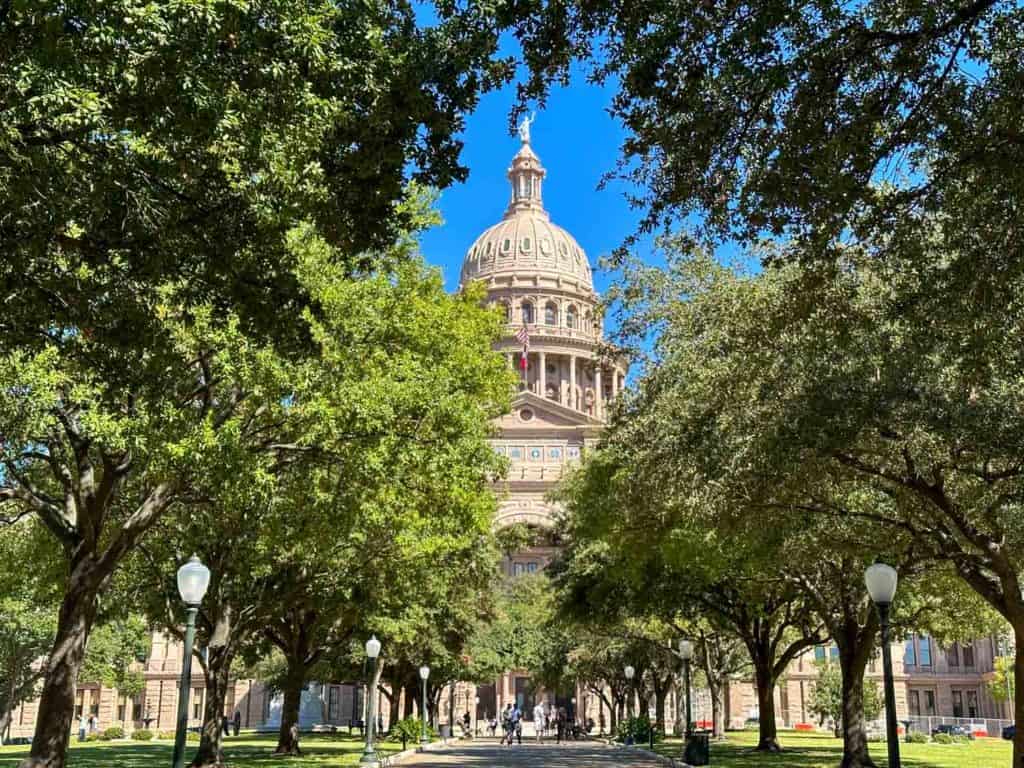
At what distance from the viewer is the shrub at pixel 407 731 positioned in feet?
122

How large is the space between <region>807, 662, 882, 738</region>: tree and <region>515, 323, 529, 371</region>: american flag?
153 feet

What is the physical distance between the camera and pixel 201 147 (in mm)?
8797

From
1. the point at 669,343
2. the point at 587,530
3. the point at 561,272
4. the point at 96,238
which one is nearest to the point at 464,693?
the point at 561,272

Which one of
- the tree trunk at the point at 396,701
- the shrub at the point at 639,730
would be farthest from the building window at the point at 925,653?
the tree trunk at the point at 396,701

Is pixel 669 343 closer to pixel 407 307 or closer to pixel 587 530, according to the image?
pixel 407 307

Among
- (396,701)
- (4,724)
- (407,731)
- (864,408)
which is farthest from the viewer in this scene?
(4,724)

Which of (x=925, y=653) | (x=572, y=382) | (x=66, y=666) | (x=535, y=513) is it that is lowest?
(x=66, y=666)

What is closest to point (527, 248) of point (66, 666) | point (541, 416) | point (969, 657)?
point (541, 416)

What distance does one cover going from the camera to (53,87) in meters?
7.07

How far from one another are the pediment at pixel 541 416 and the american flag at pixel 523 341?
690 cm

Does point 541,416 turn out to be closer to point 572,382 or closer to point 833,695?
point 572,382

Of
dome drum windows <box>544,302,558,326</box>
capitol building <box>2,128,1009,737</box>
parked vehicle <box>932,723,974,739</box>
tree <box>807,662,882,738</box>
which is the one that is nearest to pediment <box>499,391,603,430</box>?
capitol building <box>2,128,1009,737</box>

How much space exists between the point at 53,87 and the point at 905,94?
711 centimetres

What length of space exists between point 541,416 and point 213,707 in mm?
77673
